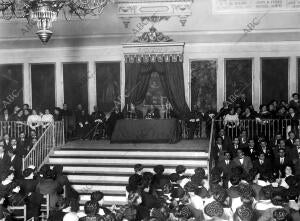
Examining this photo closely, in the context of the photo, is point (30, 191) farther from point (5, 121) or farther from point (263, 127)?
point (263, 127)

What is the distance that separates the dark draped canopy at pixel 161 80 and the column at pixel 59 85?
3486 millimetres

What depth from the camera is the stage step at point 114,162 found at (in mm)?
12930

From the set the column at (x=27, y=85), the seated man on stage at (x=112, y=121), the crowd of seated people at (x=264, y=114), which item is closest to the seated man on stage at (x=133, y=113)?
the seated man on stage at (x=112, y=121)

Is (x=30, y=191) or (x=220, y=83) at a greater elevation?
(x=220, y=83)

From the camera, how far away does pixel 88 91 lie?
821 inches

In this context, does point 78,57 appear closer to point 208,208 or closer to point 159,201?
point 159,201

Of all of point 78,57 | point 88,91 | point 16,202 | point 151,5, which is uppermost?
point 151,5

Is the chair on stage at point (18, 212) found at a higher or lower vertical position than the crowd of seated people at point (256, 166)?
lower

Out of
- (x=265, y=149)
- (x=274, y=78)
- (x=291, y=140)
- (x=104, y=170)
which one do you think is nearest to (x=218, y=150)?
(x=265, y=149)

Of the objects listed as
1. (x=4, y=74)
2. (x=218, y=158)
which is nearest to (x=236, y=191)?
(x=218, y=158)

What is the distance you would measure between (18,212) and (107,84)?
1148 cm

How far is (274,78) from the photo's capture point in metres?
19.8

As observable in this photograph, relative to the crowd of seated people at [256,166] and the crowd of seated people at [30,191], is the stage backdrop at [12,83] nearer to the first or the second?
the crowd of seated people at [256,166]

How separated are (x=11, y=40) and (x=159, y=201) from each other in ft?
41.3
